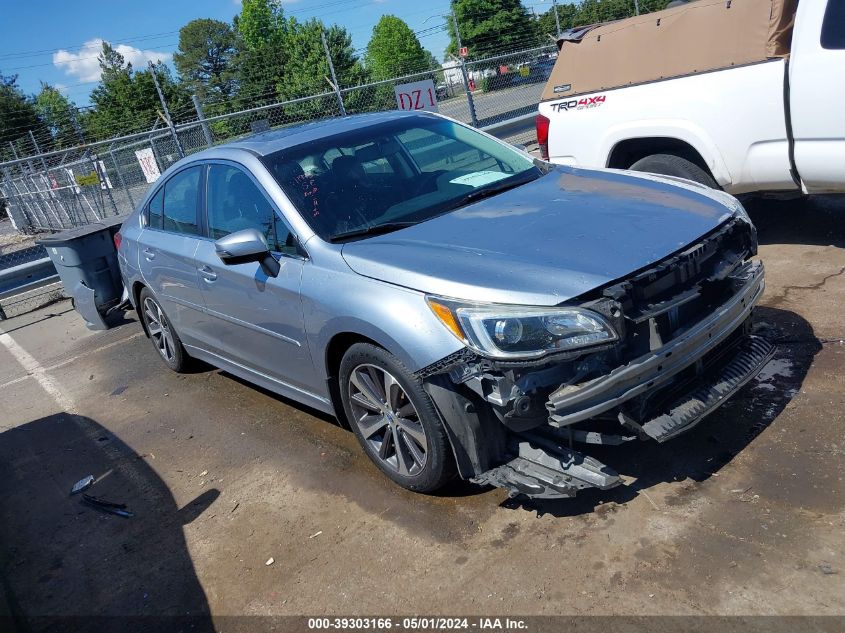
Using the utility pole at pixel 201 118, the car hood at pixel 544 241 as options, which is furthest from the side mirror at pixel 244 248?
the utility pole at pixel 201 118

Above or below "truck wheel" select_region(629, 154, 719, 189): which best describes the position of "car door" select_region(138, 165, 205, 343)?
above

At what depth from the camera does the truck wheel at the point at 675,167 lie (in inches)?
241

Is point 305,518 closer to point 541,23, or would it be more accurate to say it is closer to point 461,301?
point 461,301

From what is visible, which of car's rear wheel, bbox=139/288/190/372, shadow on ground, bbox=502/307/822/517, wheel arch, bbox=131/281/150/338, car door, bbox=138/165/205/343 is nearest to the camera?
shadow on ground, bbox=502/307/822/517

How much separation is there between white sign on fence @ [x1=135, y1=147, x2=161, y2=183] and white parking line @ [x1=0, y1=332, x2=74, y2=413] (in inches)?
211

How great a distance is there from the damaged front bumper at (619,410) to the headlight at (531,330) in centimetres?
17

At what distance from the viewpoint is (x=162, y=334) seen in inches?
247

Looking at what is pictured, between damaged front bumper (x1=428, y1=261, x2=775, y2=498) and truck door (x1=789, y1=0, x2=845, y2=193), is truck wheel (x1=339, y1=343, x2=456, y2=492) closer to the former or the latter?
damaged front bumper (x1=428, y1=261, x2=775, y2=498)

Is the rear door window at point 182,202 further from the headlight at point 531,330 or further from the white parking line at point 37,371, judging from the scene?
the headlight at point 531,330

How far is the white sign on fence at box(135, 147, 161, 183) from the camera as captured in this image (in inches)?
557

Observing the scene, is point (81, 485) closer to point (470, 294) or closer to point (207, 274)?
point (207, 274)

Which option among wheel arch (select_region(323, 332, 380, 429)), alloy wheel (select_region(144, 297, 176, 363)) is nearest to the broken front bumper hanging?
wheel arch (select_region(323, 332, 380, 429))

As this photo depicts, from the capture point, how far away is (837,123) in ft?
16.9

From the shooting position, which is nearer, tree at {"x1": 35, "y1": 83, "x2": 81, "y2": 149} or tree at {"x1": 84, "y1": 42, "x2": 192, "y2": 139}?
tree at {"x1": 35, "y1": 83, "x2": 81, "y2": 149}
